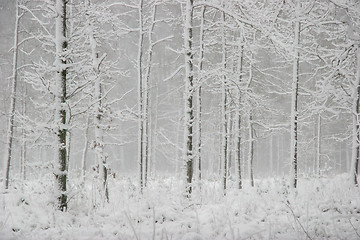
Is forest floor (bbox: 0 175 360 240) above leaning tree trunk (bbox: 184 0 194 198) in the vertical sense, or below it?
below

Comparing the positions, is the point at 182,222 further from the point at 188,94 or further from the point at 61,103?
the point at 61,103

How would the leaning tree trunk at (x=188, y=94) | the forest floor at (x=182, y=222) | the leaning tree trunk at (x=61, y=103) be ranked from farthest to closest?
1. the leaning tree trunk at (x=188, y=94)
2. the leaning tree trunk at (x=61, y=103)
3. the forest floor at (x=182, y=222)

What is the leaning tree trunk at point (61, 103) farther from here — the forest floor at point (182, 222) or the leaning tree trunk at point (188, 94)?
the leaning tree trunk at point (188, 94)

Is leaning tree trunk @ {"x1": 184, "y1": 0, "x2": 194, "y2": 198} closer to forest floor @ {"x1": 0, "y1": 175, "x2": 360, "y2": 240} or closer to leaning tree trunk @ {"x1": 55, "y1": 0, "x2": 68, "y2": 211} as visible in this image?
forest floor @ {"x1": 0, "y1": 175, "x2": 360, "y2": 240}

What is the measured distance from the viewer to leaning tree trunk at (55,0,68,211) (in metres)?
5.87

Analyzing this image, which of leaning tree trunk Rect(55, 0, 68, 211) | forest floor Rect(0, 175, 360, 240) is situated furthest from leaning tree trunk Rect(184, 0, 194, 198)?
leaning tree trunk Rect(55, 0, 68, 211)

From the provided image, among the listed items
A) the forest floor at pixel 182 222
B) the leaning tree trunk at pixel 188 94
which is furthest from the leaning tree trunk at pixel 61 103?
the leaning tree trunk at pixel 188 94

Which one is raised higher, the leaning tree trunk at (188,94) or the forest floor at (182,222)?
the leaning tree trunk at (188,94)

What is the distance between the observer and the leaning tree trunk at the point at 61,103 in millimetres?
5871

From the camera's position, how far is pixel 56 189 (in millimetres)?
5887

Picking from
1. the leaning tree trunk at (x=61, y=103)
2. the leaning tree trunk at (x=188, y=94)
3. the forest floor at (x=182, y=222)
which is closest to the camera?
the forest floor at (x=182, y=222)

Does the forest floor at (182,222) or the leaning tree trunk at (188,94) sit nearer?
the forest floor at (182,222)

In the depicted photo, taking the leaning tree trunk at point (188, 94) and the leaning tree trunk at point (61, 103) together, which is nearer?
the leaning tree trunk at point (61, 103)

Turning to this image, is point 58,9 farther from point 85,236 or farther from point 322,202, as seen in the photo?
point 322,202
